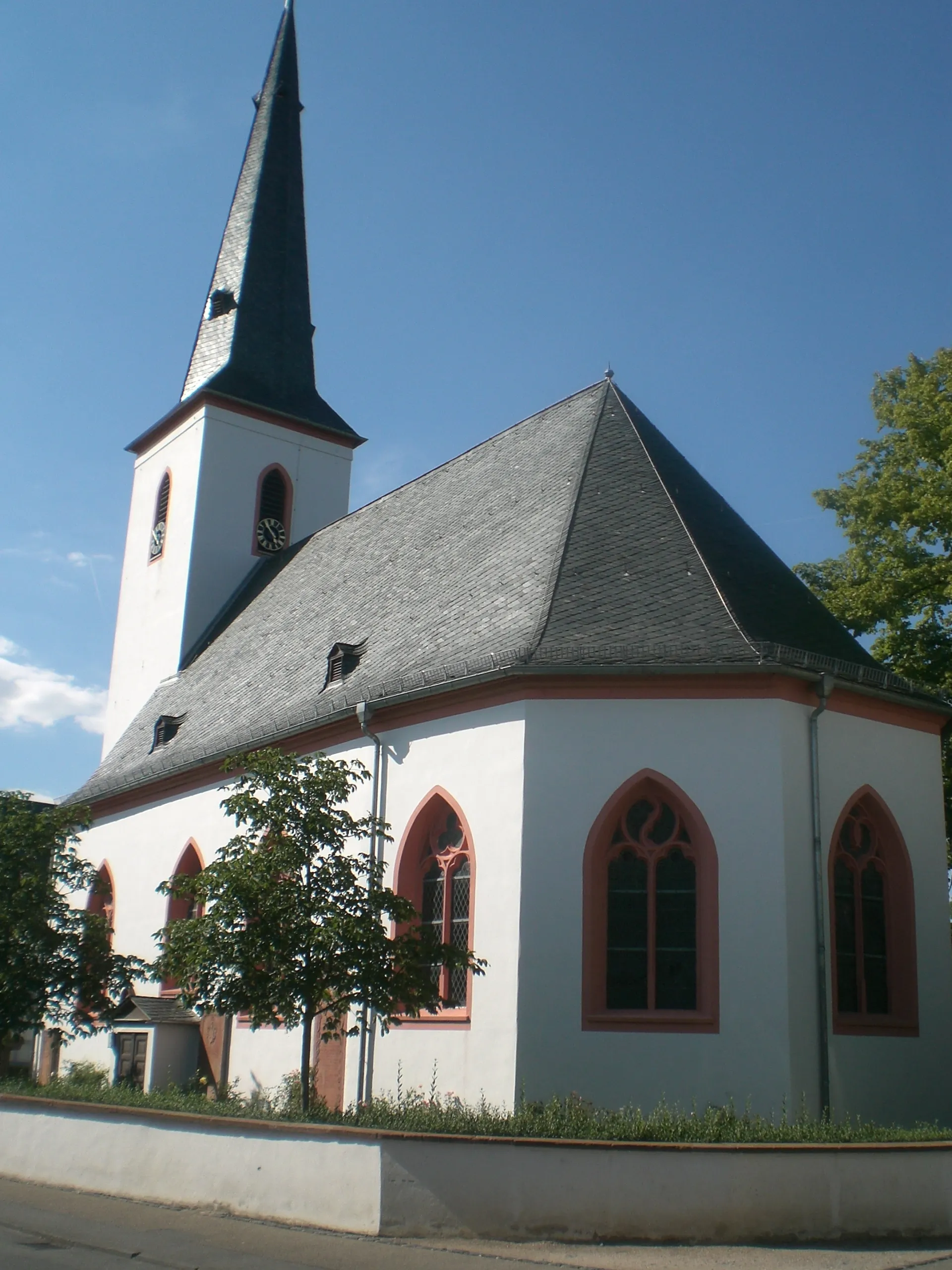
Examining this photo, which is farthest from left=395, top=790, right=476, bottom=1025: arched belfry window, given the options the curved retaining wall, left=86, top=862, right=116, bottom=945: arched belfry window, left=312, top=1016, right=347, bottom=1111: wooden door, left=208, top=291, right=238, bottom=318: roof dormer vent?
left=208, top=291, right=238, bottom=318: roof dormer vent

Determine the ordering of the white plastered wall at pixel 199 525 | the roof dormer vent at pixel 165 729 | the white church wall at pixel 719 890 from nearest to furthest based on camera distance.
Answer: the white church wall at pixel 719 890, the roof dormer vent at pixel 165 729, the white plastered wall at pixel 199 525

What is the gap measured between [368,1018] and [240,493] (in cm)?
1396

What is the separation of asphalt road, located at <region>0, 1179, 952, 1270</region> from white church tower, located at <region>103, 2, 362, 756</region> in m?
16.0

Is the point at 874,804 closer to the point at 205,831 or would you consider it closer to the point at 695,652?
the point at 695,652

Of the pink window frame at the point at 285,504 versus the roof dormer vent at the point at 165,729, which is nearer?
the roof dormer vent at the point at 165,729

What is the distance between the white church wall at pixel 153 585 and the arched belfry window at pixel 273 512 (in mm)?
1358

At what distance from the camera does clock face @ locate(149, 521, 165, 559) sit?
2648 cm

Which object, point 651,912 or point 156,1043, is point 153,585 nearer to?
point 156,1043

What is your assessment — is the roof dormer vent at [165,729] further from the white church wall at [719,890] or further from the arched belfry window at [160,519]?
the white church wall at [719,890]

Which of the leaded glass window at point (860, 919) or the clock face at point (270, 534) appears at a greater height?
the clock face at point (270, 534)

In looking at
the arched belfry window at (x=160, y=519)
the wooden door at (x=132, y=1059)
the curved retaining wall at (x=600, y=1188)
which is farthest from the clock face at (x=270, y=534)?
the curved retaining wall at (x=600, y=1188)

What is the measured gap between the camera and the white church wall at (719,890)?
39.8 feet

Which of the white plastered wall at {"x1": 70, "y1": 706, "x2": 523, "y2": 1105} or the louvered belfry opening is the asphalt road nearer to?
the white plastered wall at {"x1": 70, "y1": 706, "x2": 523, "y2": 1105}

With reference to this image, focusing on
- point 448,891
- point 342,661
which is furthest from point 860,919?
point 342,661
